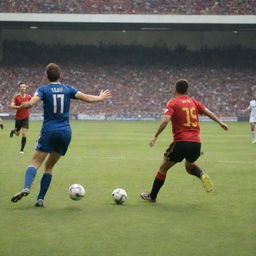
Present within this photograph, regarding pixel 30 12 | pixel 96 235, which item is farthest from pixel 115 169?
pixel 30 12

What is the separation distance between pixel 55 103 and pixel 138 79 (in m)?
47.6

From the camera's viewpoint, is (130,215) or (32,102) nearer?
(130,215)

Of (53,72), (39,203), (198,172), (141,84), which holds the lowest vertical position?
(141,84)

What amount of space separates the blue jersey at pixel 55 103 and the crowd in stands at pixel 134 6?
4399 cm

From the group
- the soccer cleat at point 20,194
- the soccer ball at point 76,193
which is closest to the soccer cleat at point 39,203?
the soccer ball at point 76,193

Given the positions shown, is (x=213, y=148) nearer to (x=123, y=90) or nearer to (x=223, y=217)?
(x=223, y=217)

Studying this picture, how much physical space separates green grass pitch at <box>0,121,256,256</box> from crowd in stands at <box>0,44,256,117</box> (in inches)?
1428

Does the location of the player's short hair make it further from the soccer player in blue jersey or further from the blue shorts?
the blue shorts

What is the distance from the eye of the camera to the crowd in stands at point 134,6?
5399 centimetres

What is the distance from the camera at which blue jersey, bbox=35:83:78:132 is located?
10953mm

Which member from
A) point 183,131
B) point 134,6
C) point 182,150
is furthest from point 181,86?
point 134,6

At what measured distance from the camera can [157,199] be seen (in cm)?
1224

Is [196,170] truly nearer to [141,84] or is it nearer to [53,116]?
[53,116]

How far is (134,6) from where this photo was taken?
5484 centimetres
